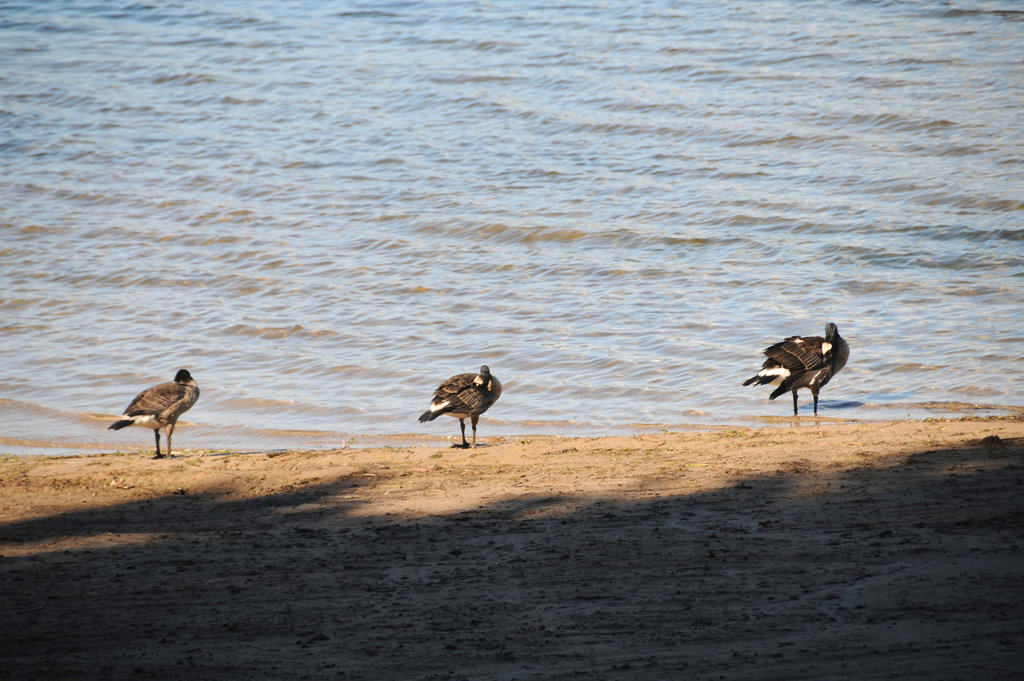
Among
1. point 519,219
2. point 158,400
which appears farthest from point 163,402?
point 519,219

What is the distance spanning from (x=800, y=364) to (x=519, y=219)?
8.36 meters

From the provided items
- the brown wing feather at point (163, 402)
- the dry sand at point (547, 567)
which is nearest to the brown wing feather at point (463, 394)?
→ the dry sand at point (547, 567)

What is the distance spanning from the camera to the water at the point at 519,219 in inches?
480

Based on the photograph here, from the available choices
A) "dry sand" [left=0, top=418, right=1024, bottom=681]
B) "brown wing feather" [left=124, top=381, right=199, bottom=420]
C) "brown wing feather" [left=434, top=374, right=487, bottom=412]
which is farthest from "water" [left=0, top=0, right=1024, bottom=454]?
"dry sand" [left=0, top=418, right=1024, bottom=681]

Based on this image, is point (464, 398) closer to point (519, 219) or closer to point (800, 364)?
point (800, 364)

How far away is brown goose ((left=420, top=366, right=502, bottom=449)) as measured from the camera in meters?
9.85

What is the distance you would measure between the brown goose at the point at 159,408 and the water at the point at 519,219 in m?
0.93

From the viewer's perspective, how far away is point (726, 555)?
589 cm

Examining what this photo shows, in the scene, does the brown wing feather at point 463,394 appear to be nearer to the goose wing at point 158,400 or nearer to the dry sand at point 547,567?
the dry sand at point 547,567

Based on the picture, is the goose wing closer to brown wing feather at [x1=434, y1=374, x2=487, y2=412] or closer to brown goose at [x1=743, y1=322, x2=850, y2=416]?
brown wing feather at [x1=434, y1=374, x2=487, y2=412]

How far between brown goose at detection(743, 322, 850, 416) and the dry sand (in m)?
2.37

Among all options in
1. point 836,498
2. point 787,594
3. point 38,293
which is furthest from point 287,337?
point 787,594

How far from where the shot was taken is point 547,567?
5.92m

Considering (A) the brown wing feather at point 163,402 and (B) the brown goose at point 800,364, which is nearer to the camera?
(A) the brown wing feather at point 163,402
